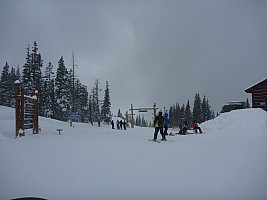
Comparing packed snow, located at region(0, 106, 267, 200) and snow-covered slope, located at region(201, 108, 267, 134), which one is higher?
snow-covered slope, located at region(201, 108, 267, 134)

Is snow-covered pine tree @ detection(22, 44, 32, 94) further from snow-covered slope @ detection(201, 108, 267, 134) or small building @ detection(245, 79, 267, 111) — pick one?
small building @ detection(245, 79, 267, 111)

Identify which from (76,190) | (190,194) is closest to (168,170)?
(190,194)

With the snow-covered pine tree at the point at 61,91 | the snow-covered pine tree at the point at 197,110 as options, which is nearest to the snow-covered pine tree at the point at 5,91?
the snow-covered pine tree at the point at 61,91

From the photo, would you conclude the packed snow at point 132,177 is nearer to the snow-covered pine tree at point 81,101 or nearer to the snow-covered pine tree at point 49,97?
the snow-covered pine tree at point 49,97

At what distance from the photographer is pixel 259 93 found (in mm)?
21516

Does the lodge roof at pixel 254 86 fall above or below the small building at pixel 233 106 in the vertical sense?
above

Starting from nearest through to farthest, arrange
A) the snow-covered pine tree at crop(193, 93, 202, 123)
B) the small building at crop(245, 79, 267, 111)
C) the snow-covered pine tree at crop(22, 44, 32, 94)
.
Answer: the small building at crop(245, 79, 267, 111) → the snow-covered pine tree at crop(22, 44, 32, 94) → the snow-covered pine tree at crop(193, 93, 202, 123)

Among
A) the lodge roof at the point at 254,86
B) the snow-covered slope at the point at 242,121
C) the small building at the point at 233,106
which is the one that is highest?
the lodge roof at the point at 254,86

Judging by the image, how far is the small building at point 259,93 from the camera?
2089cm

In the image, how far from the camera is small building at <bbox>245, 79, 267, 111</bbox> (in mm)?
20892

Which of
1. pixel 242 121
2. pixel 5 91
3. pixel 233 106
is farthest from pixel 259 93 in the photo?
pixel 5 91

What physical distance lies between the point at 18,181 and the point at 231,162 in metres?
5.24

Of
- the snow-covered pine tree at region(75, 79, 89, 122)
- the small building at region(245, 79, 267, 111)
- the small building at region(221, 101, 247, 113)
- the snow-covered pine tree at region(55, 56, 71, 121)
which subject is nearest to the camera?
the small building at region(245, 79, 267, 111)

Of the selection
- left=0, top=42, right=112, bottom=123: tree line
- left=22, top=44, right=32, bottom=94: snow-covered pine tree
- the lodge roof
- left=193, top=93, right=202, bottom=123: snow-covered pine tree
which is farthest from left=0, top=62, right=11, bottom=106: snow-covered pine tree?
A: left=193, top=93, right=202, bottom=123: snow-covered pine tree
